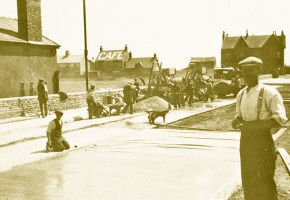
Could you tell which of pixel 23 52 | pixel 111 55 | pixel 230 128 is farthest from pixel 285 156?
pixel 111 55

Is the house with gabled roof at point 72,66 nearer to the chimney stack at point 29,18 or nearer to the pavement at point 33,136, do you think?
the chimney stack at point 29,18

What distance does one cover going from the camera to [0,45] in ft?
87.0

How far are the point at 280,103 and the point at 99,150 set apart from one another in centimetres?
761

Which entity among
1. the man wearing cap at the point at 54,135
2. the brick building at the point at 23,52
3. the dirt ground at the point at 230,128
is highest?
the brick building at the point at 23,52

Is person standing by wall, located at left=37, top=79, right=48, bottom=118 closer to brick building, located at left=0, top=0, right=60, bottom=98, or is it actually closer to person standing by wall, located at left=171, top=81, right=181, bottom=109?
brick building, located at left=0, top=0, right=60, bottom=98

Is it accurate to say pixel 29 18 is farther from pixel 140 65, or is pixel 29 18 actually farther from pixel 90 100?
pixel 140 65

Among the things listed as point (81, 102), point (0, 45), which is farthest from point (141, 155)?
point (0, 45)

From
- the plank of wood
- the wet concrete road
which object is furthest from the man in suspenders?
the plank of wood

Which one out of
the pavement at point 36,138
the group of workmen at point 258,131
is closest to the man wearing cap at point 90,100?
the pavement at point 36,138

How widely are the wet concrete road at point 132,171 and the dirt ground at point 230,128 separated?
38.7 inches

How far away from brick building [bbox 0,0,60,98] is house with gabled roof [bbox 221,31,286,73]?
69855 mm

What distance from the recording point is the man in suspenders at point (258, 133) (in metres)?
5.16

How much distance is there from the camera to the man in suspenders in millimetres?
5160

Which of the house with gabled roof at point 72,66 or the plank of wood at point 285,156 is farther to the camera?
the house with gabled roof at point 72,66
